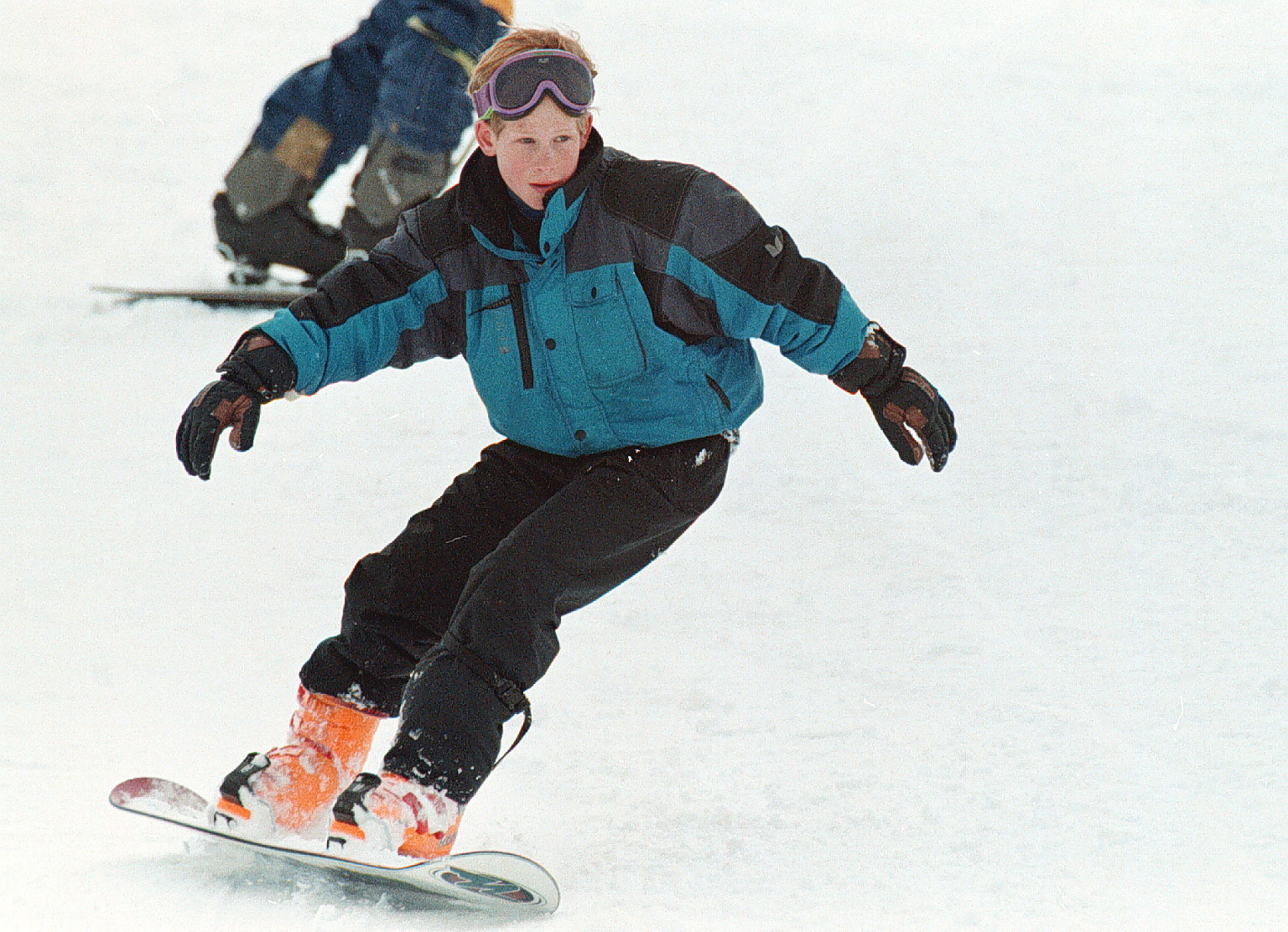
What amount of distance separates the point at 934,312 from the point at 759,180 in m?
1.85

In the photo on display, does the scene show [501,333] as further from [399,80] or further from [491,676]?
[399,80]

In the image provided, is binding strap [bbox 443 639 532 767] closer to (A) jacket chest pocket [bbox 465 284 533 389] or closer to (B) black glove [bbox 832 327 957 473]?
(A) jacket chest pocket [bbox 465 284 533 389]

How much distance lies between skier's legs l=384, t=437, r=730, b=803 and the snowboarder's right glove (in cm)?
50

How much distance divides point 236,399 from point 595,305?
0.67 metres

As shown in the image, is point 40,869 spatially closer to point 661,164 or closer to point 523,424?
point 523,424

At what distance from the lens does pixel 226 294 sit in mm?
6289

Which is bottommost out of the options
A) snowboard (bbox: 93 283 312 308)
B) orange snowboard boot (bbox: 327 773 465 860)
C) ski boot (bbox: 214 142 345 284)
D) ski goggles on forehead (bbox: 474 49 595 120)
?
orange snowboard boot (bbox: 327 773 465 860)

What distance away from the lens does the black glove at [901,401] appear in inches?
104

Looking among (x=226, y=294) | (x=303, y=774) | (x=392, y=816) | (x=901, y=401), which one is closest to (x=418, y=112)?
(x=226, y=294)

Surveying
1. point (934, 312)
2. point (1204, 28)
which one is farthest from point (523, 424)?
point (1204, 28)

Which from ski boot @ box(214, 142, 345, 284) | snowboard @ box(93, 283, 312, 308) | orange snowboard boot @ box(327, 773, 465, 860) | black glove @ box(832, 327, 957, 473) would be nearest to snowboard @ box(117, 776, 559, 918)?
orange snowboard boot @ box(327, 773, 465, 860)

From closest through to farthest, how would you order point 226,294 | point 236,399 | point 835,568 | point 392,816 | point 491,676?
1. point 392,816
2. point 491,676
3. point 236,399
4. point 835,568
5. point 226,294

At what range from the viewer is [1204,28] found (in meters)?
9.60

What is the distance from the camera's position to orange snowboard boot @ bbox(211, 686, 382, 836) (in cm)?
244
